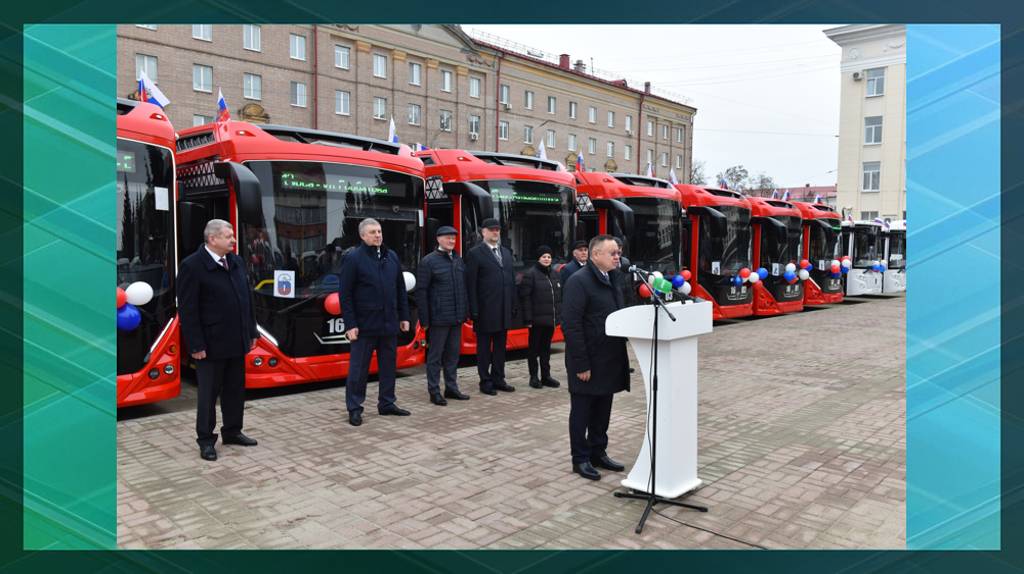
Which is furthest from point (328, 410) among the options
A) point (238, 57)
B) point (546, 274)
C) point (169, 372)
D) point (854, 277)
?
point (238, 57)

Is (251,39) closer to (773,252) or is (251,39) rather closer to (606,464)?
(773,252)

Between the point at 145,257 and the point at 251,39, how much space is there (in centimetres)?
3007

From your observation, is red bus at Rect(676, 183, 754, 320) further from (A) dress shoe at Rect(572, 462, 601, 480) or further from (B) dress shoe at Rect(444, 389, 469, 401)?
(A) dress shoe at Rect(572, 462, 601, 480)

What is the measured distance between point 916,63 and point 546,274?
17.8 feet

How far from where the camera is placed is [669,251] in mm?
14516

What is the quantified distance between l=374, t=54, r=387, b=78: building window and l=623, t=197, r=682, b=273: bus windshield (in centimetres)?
2608

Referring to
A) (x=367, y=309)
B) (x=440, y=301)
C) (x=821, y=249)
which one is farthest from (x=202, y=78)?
(x=367, y=309)

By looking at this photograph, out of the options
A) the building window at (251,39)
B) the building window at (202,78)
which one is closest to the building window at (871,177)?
the building window at (251,39)

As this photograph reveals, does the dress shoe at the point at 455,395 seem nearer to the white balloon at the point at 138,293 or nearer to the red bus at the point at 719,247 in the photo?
the white balloon at the point at 138,293

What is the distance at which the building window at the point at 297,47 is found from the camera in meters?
34.2

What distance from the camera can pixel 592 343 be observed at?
16.9ft

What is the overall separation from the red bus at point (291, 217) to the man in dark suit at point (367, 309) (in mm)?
1263

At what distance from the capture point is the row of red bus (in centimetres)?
689

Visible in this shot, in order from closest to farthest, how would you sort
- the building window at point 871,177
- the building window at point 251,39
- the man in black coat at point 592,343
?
the man in black coat at point 592,343, the building window at point 871,177, the building window at point 251,39
